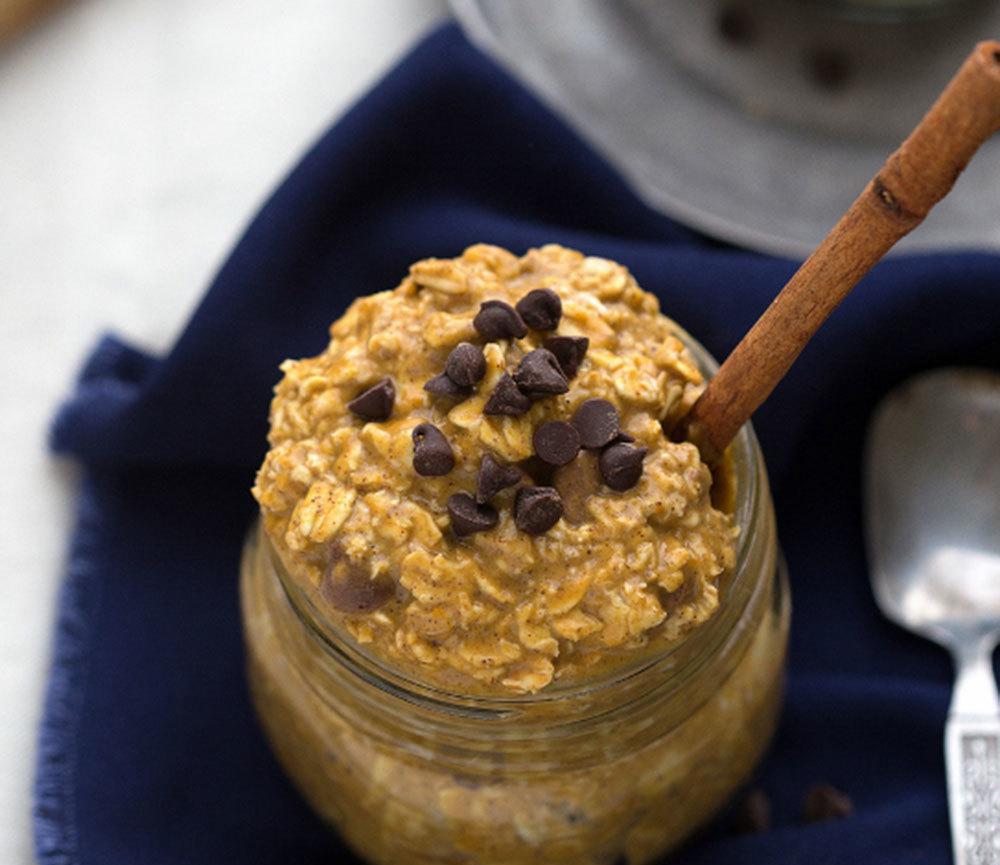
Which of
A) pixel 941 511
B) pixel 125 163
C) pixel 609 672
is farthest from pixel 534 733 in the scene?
pixel 125 163

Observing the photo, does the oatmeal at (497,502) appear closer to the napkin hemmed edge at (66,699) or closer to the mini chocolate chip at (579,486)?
the mini chocolate chip at (579,486)

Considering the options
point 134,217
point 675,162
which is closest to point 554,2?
point 675,162

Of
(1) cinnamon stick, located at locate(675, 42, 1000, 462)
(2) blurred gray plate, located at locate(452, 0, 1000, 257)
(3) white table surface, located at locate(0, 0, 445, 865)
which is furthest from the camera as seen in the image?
(2) blurred gray plate, located at locate(452, 0, 1000, 257)

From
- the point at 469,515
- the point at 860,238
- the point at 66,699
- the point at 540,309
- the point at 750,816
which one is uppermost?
the point at 860,238

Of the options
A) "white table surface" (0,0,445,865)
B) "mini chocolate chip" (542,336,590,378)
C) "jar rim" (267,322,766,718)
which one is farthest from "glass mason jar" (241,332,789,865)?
"white table surface" (0,0,445,865)

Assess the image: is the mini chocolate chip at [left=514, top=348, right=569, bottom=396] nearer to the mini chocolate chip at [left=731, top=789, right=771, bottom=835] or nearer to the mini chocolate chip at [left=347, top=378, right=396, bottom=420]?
the mini chocolate chip at [left=347, top=378, right=396, bottom=420]

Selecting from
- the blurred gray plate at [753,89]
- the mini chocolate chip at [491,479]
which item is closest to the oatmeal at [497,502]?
the mini chocolate chip at [491,479]

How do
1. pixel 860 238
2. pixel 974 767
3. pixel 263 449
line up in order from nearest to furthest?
1. pixel 860 238
2. pixel 974 767
3. pixel 263 449

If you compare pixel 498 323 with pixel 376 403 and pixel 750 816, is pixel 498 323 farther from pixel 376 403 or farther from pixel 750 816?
pixel 750 816
